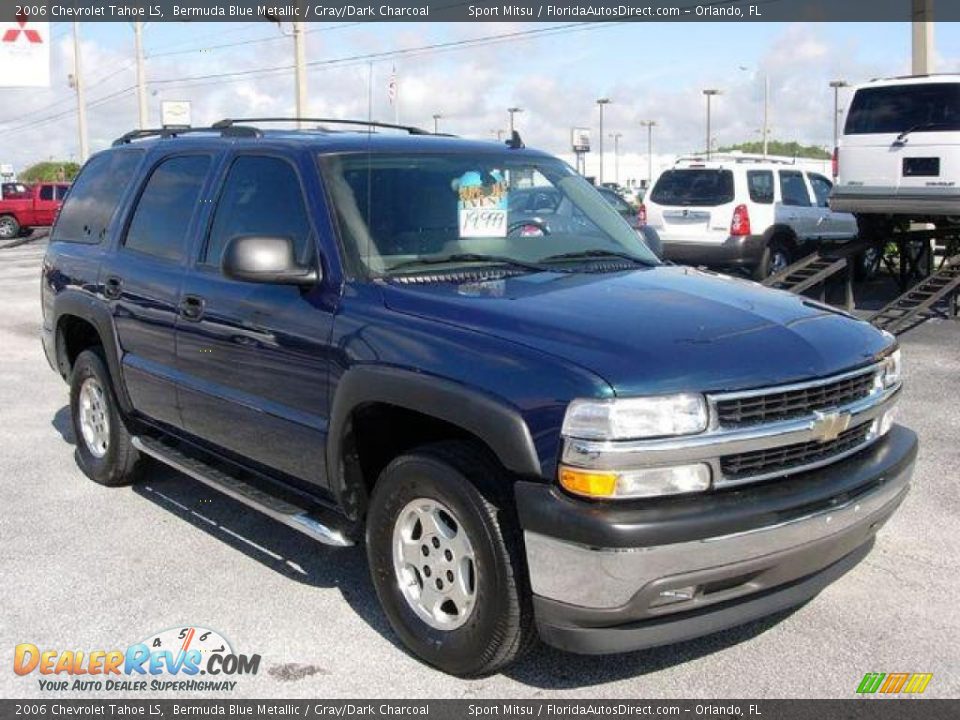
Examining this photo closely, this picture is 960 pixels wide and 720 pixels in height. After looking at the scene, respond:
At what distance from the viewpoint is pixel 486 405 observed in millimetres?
3225

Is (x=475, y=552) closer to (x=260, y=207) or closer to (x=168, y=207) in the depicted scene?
(x=260, y=207)

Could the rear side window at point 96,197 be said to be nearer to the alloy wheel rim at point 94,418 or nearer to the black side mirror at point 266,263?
the alloy wheel rim at point 94,418

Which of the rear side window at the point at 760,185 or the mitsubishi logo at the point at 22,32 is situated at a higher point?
the mitsubishi logo at the point at 22,32

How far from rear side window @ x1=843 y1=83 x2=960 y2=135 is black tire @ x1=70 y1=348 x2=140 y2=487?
9855mm

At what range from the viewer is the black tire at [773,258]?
579 inches

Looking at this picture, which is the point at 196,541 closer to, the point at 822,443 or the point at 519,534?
the point at 519,534

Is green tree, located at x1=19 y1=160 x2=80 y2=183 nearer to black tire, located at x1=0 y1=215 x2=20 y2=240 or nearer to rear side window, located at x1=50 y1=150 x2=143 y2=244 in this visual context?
black tire, located at x1=0 y1=215 x2=20 y2=240

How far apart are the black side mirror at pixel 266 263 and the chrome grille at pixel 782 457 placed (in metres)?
1.77

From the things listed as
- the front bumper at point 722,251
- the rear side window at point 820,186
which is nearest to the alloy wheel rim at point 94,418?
the front bumper at point 722,251

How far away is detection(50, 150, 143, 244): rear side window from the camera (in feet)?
19.0

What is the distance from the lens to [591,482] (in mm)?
3047

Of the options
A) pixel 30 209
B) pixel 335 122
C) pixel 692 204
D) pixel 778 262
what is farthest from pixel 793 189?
pixel 30 209

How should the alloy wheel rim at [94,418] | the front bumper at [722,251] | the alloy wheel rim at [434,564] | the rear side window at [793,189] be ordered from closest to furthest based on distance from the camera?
the alloy wheel rim at [434,564], the alloy wheel rim at [94,418], the front bumper at [722,251], the rear side window at [793,189]

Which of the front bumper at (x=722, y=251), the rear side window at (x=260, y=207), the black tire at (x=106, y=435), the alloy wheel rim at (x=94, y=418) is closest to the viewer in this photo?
the rear side window at (x=260, y=207)
